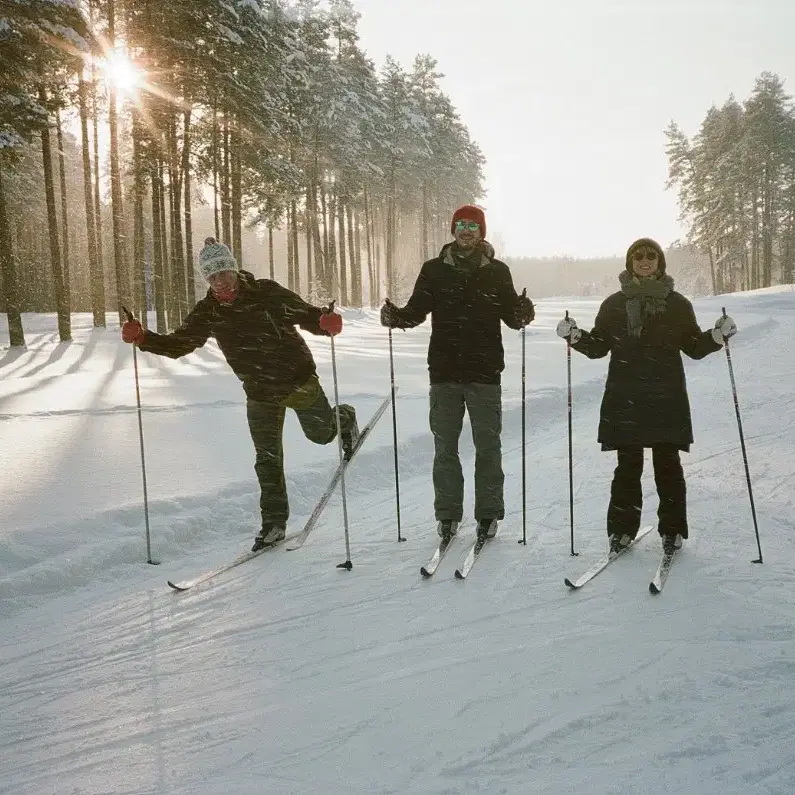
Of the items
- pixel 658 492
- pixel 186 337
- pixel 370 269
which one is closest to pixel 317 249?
pixel 370 269

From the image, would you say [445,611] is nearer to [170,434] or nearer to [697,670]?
[697,670]

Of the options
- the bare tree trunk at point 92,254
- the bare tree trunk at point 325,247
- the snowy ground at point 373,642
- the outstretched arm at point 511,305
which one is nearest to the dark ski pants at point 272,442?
the snowy ground at point 373,642

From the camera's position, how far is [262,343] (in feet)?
16.8

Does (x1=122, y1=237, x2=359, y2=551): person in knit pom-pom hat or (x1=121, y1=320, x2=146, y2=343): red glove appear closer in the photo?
(x1=121, y1=320, x2=146, y2=343): red glove

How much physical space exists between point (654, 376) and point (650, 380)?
0.04 metres

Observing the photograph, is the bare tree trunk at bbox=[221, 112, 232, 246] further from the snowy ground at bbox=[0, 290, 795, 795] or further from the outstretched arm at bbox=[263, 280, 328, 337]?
the outstretched arm at bbox=[263, 280, 328, 337]

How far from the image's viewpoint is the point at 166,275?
88.8 ft

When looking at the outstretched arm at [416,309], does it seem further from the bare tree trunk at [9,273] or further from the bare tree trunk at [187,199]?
the bare tree trunk at [187,199]

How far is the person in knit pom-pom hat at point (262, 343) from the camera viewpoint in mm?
5051

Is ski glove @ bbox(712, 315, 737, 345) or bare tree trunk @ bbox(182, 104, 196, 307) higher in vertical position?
bare tree trunk @ bbox(182, 104, 196, 307)

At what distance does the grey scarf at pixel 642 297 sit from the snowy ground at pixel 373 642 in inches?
66.5

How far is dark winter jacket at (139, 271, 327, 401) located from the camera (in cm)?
509

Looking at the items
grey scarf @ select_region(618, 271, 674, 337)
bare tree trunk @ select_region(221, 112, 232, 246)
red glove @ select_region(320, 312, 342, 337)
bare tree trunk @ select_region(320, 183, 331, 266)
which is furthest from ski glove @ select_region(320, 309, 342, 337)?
bare tree trunk @ select_region(320, 183, 331, 266)

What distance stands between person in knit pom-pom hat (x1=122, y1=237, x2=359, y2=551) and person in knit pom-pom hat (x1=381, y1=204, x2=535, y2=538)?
807 millimetres
